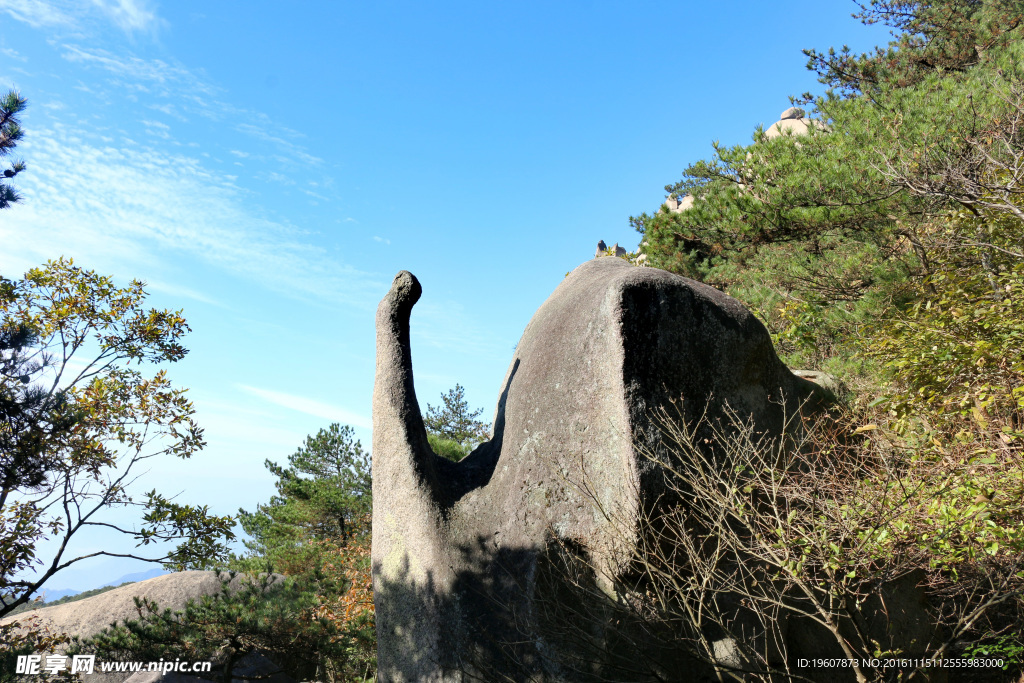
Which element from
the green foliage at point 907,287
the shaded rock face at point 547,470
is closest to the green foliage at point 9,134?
the shaded rock face at point 547,470

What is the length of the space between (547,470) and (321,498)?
32.6 ft

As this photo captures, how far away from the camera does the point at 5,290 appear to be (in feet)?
27.9

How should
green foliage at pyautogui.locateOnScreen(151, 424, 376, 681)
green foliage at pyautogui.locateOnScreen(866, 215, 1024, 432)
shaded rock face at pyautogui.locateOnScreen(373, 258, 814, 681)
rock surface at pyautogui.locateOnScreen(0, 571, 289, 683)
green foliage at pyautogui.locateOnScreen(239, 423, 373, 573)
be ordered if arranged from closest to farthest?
shaded rock face at pyautogui.locateOnScreen(373, 258, 814, 681) → green foliage at pyautogui.locateOnScreen(866, 215, 1024, 432) → green foliage at pyautogui.locateOnScreen(151, 424, 376, 681) → rock surface at pyautogui.locateOnScreen(0, 571, 289, 683) → green foliage at pyautogui.locateOnScreen(239, 423, 373, 573)

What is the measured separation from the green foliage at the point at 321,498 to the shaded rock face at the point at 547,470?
27.6 feet

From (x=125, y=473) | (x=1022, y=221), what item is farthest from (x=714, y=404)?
→ (x=125, y=473)

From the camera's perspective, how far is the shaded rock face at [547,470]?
5.01 metres

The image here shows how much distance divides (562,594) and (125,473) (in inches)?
259

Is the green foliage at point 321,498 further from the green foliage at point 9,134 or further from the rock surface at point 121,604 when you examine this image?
the green foliage at point 9,134

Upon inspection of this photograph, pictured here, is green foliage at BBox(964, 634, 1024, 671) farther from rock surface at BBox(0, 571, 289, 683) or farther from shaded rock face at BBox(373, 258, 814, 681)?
rock surface at BBox(0, 571, 289, 683)

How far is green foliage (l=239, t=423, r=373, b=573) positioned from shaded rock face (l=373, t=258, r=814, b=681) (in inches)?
331

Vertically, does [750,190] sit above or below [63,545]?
above

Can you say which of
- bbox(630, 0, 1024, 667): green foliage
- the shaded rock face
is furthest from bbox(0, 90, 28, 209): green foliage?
bbox(630, 0, 1024, 667): green foliage

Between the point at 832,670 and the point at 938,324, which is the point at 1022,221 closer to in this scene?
the point at 938,324

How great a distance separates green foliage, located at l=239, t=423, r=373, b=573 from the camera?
14297mm
